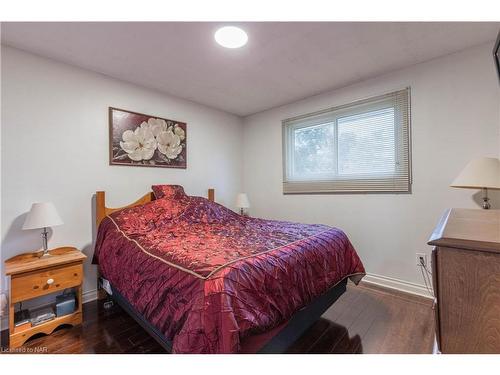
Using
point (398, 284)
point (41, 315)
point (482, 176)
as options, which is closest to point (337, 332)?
point (398, 284)

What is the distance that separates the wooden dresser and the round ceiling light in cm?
180

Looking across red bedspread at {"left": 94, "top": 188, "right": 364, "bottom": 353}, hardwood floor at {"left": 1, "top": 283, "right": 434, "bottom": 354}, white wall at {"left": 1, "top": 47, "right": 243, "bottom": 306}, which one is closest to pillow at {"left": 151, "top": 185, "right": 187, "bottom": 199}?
white wall at {"left": 1, "top": 47, "right": 243, "bottom": 306}

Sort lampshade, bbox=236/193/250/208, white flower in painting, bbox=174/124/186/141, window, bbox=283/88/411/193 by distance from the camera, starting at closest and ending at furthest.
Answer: window, bbox=283/88/411/193 → white flower in painting, bbox=174/124/186/141 → lampshade, bbox=236/193/250/208

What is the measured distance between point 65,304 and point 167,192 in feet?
4.29

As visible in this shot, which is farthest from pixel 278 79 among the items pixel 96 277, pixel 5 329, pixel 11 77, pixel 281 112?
pixel 5 329

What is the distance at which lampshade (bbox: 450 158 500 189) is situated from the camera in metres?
1.62

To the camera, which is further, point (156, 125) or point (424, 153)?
point (156, 125)

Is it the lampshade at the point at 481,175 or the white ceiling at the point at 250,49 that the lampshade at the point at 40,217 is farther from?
the lampshade at the point at 481,175

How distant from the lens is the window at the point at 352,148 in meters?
2.39

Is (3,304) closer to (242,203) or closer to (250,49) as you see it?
(242,203)

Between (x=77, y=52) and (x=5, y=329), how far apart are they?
231 centimetres

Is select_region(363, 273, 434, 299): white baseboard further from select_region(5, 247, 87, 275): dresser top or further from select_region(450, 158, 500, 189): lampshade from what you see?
select_region(5, 247, 87, 275): dresser top

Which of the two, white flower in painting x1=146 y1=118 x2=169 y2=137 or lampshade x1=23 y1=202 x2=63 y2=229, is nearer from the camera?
lampshade x1=23 y1=202 x2=63 y2=229

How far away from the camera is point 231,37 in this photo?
1.81 meters
